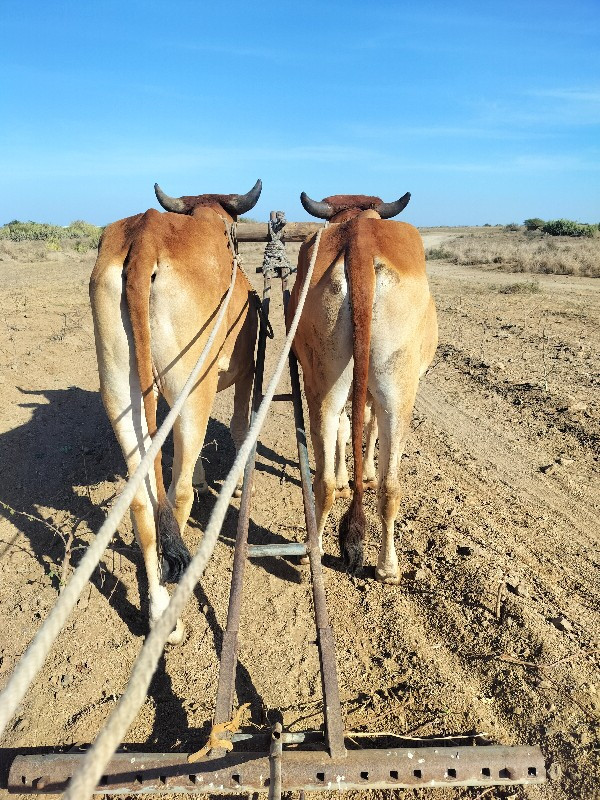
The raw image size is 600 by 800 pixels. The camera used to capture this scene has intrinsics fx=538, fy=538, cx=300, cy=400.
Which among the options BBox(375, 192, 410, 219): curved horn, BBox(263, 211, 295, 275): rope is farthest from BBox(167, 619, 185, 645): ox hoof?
BBox(375, 192, 410, 219): curved horn

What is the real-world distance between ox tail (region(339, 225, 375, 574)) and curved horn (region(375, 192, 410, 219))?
1.39 metres

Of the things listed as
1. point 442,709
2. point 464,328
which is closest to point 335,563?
point 442,709

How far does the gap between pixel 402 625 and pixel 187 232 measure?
2.82 m

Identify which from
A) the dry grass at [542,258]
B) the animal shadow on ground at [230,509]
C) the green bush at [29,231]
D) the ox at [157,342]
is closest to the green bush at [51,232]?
the green bush at [29,231]

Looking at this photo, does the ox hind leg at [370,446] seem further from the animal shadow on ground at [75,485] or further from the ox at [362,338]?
the ox at [362,338]

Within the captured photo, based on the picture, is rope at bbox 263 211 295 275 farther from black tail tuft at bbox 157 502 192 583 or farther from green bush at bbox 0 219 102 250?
green bush at bbox 0 219 102 250

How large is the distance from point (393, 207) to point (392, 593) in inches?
119

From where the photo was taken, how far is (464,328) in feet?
35.7

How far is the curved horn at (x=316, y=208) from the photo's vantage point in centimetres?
450

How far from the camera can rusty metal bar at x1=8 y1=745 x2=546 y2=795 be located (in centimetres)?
197

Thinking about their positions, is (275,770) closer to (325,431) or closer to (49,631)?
(49,631)

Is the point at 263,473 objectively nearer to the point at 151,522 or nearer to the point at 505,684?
the point at 151,522

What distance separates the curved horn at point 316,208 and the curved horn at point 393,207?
41 centimetres

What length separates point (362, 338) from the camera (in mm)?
3018
